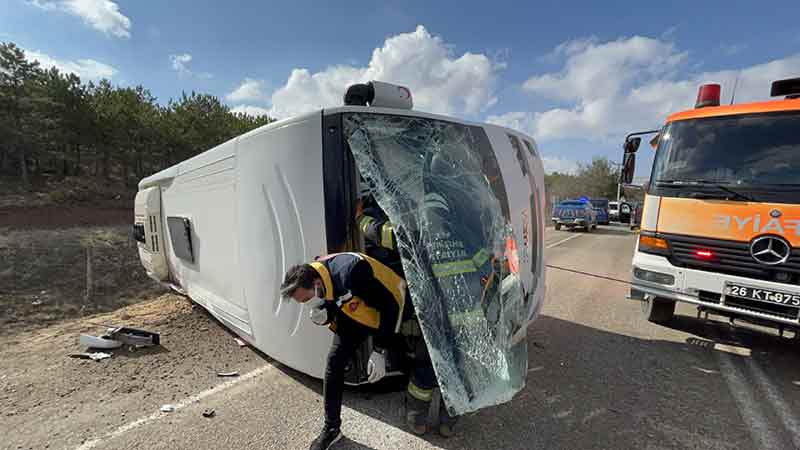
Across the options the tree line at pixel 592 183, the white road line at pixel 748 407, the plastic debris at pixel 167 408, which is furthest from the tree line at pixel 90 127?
the tree line at pixel 592 183

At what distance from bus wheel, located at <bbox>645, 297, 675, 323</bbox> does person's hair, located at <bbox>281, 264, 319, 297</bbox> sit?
4425 millimetres

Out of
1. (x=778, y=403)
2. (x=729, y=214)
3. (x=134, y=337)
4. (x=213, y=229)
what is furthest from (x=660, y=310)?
(x=134, y=337)

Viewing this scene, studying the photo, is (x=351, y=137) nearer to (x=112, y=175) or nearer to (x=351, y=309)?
(x=351, y=309)

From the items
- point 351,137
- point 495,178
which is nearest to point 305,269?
point 351,137

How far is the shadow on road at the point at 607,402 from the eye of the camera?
2252 millimetres

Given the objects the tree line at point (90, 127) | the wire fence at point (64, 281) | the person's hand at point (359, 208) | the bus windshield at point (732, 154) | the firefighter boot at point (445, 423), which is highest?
the tree line at point (90, 127)

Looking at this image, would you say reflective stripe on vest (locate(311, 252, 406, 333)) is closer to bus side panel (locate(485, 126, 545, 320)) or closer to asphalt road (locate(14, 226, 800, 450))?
asphalt road (locate(14, 226, 800, 450))

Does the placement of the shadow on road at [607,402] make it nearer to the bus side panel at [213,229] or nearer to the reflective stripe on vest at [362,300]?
the reflective stripe on vest at [362,300]

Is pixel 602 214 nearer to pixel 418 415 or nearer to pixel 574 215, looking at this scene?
pixel 574 215

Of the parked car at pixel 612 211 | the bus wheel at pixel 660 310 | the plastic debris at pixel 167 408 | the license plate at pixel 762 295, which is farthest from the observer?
the parked car at pixel 612 211

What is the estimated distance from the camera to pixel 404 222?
2.16 metres

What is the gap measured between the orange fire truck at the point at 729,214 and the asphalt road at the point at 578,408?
22.9 inches

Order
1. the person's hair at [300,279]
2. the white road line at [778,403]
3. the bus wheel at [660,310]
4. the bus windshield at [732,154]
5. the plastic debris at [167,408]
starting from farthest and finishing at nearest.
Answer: the bus wheel at [660,310] < the bus windshield at [732,154] < the plastic debris at [167,408] < the white road line at [778,403] < the person's hair at [300,279]

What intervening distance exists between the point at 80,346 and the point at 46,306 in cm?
599
